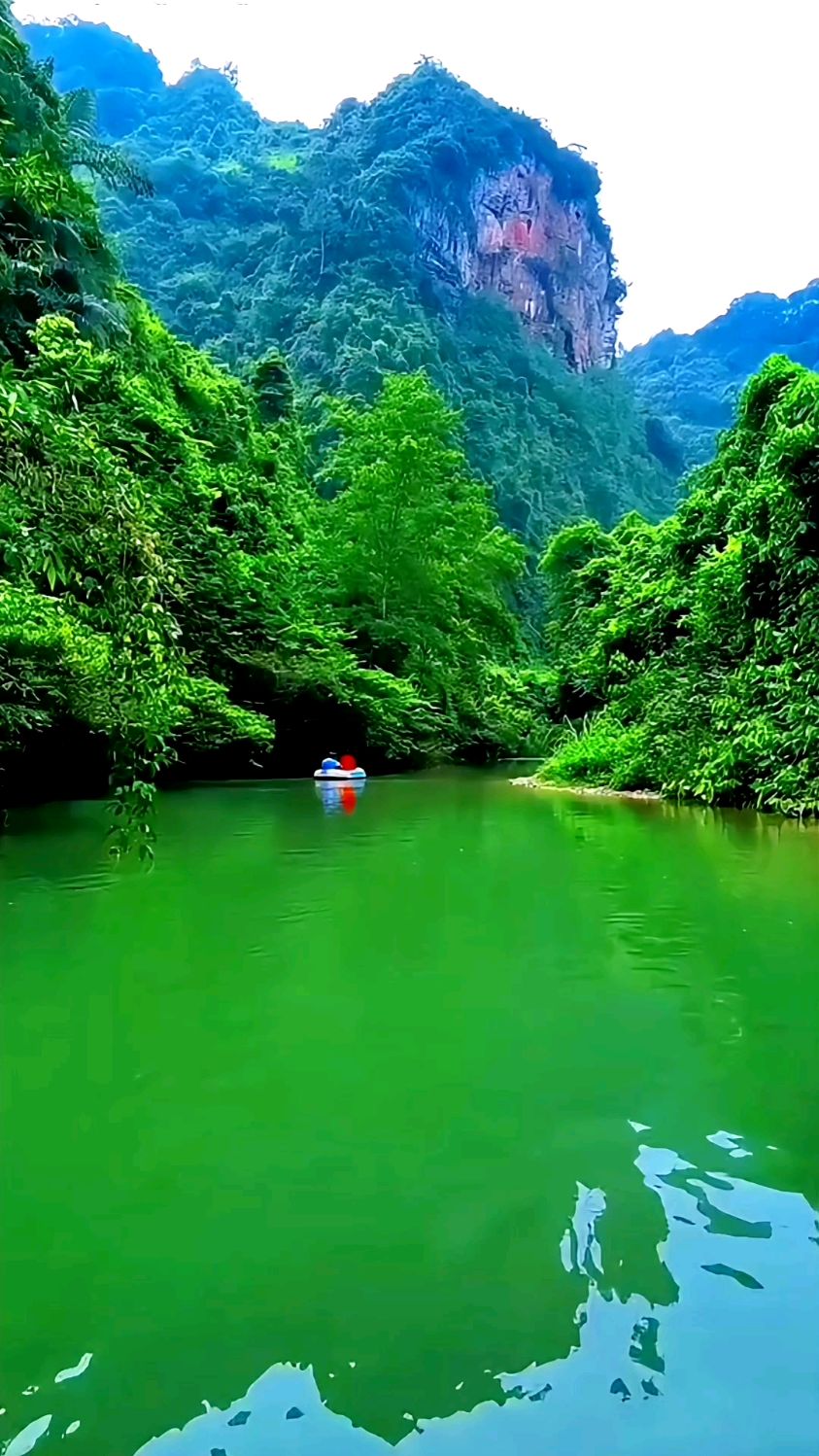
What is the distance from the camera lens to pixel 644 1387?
5.90 feet

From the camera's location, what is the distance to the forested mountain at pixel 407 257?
157 feet

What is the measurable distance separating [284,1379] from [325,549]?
1996 cm

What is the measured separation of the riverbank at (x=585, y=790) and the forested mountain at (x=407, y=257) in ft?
92.3

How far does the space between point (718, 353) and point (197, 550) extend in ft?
254

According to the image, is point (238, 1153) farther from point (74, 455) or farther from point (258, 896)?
point (258, 896)

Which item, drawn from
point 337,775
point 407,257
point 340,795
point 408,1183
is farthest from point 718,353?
point 408,1183

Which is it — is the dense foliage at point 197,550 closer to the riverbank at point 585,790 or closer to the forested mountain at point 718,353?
the riverbank at point 585,790

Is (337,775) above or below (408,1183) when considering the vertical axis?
above

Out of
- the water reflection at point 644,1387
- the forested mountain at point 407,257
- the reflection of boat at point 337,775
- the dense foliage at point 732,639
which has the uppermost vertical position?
the forested mountain at point 407,257

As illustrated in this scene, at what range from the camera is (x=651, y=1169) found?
2656 mm

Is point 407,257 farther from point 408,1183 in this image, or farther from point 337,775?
point 408,1183

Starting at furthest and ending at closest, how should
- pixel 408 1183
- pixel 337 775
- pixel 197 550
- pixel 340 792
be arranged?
1. pixel 197 550
2. pixel 337 775
3. pixel 340 792
4. pixel 408 1183

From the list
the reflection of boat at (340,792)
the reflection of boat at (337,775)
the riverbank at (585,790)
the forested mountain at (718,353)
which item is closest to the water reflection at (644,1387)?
the reflection of boat at (340,792)

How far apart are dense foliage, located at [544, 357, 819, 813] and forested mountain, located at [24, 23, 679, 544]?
27.3 m
